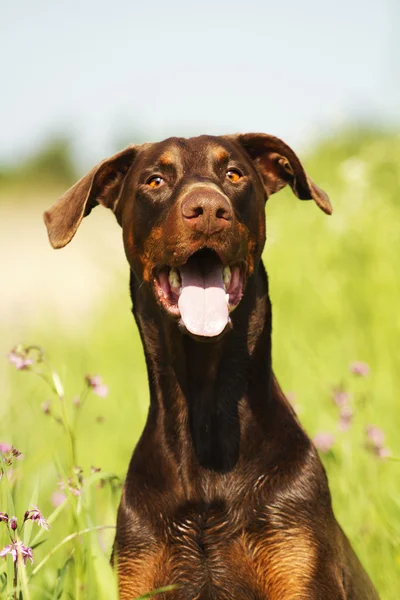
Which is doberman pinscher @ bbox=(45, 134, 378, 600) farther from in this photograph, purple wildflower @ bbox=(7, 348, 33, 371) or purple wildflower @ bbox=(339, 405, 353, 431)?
purple wildflower @ bbox=(339, 405, 353, 431)

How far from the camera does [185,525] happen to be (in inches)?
128

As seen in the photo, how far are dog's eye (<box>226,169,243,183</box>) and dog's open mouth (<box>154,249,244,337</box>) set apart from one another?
0.37m

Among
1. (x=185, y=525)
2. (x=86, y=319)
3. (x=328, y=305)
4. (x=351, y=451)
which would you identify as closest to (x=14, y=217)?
(x=86, y=319)

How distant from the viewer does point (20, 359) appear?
3.26 meters

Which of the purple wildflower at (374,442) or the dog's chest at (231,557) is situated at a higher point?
the dog's chest at (231,557)

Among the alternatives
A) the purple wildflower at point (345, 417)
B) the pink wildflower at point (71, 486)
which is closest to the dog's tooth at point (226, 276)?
the pink wildflower at point (71, 486)

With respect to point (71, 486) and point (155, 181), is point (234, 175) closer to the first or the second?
point (155, 181)

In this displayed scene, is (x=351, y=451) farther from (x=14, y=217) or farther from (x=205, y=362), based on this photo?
(x=14, y=217)

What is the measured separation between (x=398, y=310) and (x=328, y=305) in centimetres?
86

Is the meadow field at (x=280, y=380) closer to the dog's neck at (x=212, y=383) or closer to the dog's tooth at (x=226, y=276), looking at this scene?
the dog's neck at (x=212, y=383)

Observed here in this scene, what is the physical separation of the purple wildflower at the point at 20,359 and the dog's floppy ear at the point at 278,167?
4.33 feet

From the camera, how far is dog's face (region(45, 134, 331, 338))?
10.8ft

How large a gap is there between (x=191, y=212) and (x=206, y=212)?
0.18ft

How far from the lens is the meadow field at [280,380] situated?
10.7ft
